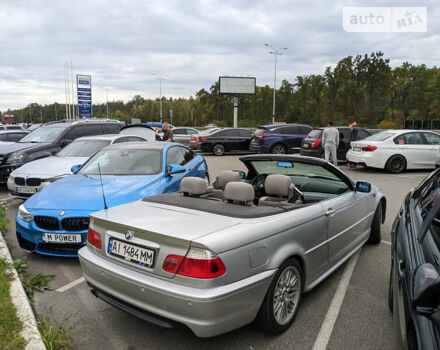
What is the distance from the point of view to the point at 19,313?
9.88 feet

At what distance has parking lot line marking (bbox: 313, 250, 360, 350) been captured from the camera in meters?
2.78

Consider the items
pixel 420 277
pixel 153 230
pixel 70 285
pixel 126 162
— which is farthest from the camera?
pixel 126 162

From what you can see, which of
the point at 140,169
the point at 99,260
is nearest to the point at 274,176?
the point at 99,260

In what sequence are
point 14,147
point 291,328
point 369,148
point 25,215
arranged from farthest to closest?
point 369,148 < point 14,147 < point 25,215 < point 291,328

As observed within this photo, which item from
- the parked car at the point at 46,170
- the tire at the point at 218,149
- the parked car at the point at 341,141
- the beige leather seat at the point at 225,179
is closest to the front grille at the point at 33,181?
the parked car at the point at 46,170

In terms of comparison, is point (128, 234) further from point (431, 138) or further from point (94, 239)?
point (431, 138)

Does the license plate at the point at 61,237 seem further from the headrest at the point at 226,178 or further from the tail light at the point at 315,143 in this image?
the tail light at the point at 315,143

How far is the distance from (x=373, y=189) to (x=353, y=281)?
1493mm

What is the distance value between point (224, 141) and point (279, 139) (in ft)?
11.2

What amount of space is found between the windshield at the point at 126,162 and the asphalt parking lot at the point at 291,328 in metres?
1.73

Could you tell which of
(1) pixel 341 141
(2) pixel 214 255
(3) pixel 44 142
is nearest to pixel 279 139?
(1) pixel 341 141

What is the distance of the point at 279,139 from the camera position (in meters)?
16.8

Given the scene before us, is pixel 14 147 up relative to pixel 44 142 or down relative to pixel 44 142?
down

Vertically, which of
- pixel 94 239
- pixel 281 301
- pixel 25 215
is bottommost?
pixel 281 301
